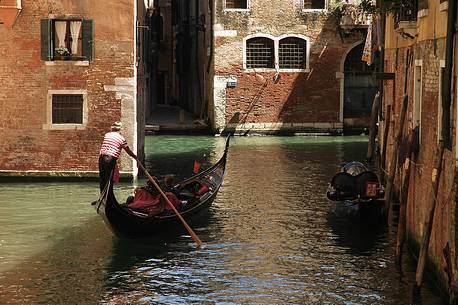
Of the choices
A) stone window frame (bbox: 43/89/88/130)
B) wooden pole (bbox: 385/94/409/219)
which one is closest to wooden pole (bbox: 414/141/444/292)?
wooden pole (bbox: 385/94/409/219)

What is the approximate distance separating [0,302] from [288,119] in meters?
16.5

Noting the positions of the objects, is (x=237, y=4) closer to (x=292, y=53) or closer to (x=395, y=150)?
(x=292, y=53)

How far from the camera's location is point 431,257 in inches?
320

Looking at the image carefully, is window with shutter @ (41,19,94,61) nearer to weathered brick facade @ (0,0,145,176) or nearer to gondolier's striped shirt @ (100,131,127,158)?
weathered brick facade @ (0,0,145,176)

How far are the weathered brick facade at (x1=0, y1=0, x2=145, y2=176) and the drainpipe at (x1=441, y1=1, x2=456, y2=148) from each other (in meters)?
7.75

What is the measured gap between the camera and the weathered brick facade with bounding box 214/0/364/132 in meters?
23.5

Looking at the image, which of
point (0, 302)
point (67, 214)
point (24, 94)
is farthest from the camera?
point (24, 94)

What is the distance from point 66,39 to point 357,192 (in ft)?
18.0

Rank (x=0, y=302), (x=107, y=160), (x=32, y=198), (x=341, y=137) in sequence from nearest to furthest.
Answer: (x=0, y=302) → (x=107, y=160) → (x=32, y=198) → (x=341, y=137)

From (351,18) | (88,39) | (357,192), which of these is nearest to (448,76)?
(357,192)

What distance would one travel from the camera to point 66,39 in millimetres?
14367

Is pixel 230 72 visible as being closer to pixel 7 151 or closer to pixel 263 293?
pixel 7 151

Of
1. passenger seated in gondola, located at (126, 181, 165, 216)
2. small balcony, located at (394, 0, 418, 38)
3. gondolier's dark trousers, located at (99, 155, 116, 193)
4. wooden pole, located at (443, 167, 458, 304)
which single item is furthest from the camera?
gondolier's dark trousers, located at (99, 155, 116, 193)

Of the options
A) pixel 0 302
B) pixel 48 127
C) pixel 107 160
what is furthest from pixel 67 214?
pixel 0 302
